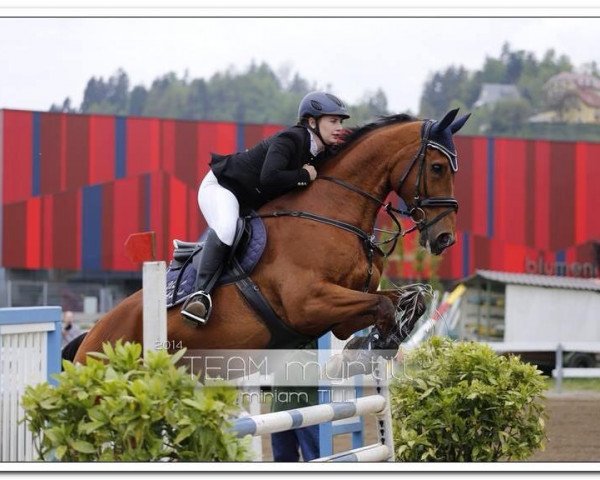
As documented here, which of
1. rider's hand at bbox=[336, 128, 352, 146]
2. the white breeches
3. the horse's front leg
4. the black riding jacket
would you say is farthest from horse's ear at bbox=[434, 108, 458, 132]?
the white breeches

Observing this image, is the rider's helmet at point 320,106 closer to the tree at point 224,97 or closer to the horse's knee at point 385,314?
the horse's knee at point 385,314

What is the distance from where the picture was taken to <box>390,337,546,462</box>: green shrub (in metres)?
4.55

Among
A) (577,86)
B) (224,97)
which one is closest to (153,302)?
(577,86)

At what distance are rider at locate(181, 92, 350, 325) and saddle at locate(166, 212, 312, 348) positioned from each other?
0.18ft

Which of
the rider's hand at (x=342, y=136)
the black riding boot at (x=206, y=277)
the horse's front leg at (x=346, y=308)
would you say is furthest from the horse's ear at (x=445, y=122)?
the black riding boot at (x=206, y=277)

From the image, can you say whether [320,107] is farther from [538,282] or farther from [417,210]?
[538,282]

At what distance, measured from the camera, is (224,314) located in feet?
14.5

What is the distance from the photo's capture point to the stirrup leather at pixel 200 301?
4328mm

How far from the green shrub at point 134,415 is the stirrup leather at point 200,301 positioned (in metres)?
1.35
